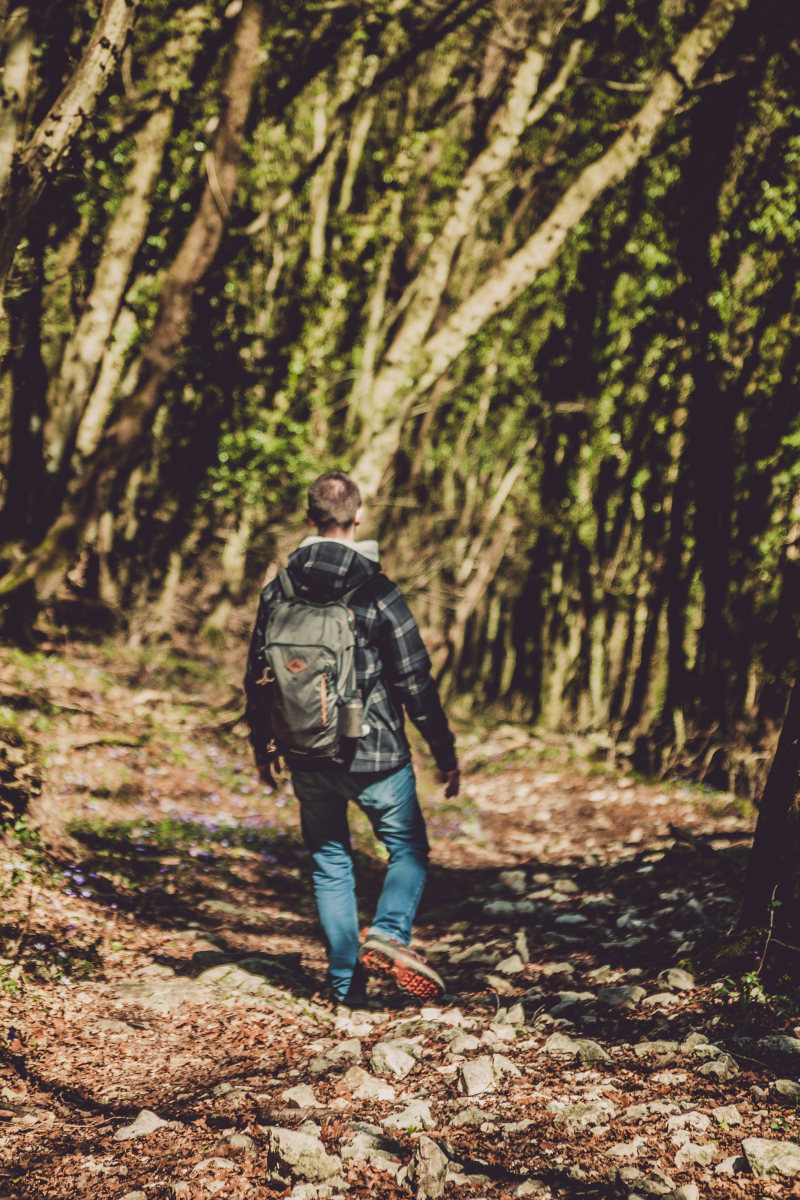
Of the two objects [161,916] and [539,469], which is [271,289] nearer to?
[539,469]

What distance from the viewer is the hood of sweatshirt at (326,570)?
3789 millimetres

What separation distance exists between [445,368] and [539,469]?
34.3 ft

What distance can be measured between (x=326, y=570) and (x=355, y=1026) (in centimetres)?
218

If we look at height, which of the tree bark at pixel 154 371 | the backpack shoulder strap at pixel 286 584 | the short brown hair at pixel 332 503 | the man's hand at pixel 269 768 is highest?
the tree bark at pixel 154 371

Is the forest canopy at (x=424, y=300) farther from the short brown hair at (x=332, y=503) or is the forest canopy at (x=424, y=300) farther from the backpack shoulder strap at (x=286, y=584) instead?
the backpack shoulder strap at (x=286, y=584)

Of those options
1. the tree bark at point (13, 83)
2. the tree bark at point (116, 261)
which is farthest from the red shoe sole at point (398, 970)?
the tree bark at point (116, 261)

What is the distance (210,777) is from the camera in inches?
342

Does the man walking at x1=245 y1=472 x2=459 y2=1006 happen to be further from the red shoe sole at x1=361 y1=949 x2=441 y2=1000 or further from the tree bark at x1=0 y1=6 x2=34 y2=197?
the tree bark at x1=0 y1=6 x2=34 y2=197

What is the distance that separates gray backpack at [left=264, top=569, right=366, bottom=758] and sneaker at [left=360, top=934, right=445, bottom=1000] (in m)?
0.90

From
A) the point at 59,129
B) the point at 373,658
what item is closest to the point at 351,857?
the point at 373,658

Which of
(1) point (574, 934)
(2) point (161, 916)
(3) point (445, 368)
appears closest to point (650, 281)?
(3) point (445, 368)

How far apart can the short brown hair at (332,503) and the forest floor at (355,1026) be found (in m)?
2.30

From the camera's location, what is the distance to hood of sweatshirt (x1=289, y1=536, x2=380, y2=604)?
3.79 metres

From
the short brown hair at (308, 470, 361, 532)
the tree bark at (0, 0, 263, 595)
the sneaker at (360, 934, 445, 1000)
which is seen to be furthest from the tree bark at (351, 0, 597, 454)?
the sneaker at (360, 934, 445, 1000)
